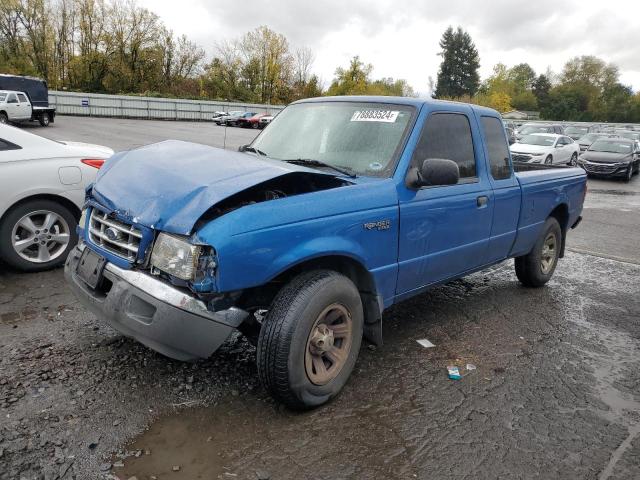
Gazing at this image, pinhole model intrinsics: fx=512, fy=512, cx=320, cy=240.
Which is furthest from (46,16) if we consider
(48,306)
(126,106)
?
(48,306)

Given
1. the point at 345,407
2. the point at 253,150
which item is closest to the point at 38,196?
the point at 253,150

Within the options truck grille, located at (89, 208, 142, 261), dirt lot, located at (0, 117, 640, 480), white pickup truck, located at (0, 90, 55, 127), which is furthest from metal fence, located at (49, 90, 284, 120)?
truck grille, located at (89, 208, 142, 261)

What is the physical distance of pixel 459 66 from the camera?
95062 millimetres

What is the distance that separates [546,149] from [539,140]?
1132 mm

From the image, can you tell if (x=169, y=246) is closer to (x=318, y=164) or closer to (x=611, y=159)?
(x=318, y=164)

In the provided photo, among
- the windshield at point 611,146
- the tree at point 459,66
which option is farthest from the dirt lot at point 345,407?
the tree at point 459,66

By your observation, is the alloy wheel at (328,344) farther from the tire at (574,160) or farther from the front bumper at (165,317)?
the tire at (574,160)

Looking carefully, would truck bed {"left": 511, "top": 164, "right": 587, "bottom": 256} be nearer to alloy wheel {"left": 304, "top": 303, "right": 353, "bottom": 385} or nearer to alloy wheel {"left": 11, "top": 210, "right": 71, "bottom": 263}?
alloy wheel {"left": 304, "top": 303, "right": 353, "bottom": 385}

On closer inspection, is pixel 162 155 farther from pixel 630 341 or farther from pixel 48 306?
→ pixel 630 341

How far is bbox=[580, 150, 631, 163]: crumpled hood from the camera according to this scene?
19.2m

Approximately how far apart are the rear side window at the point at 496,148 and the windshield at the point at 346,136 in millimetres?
1060

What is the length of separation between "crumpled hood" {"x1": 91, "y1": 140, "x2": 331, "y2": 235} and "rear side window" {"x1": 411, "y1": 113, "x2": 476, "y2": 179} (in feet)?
3.31

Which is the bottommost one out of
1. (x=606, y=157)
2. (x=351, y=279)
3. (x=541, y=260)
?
(x=541, y=260)

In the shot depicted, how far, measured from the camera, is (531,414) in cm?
325
